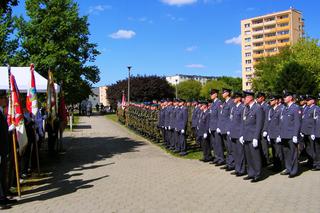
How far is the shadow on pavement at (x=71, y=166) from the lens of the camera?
8.17 metres

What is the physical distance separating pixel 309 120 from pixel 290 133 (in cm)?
148

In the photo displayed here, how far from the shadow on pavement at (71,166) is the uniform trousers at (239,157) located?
127 inches

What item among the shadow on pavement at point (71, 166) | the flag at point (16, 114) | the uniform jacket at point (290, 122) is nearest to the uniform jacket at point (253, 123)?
the uniform jacket at point (290, 122)

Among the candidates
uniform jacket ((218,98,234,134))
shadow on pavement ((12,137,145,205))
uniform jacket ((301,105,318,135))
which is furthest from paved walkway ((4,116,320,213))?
uniform jacket ((301,105,318,135))

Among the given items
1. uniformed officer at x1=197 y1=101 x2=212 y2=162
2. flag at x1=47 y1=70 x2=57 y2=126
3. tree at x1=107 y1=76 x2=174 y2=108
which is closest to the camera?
uniformed officer at x1=197 y1=101 x2=212 y2=162

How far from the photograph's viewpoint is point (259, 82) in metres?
74.9

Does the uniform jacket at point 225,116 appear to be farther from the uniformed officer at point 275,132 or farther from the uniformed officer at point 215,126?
the uniformed officer at point 275,132

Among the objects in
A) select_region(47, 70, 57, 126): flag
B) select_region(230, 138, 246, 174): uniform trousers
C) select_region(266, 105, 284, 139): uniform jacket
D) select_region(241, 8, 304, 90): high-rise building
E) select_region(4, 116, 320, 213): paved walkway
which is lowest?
select_region(4, 116, 320, 213): paved walkway

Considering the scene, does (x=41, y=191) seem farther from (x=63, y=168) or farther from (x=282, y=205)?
(x=282, y=205)

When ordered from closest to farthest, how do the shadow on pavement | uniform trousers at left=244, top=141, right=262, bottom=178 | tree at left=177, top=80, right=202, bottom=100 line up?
the shadow on pavement, uniform trousers at left=244, top=141, right=262, bottom=178, tree at left=177, top=80, right=202, bottom=100

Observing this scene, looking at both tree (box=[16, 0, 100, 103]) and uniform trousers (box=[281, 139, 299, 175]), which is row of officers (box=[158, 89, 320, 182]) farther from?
tree (box=[16, 0, 100, 103])

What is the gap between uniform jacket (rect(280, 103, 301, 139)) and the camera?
9.17 m

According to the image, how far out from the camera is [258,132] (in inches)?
346

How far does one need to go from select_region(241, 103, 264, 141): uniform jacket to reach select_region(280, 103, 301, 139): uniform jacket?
0.83 meters
